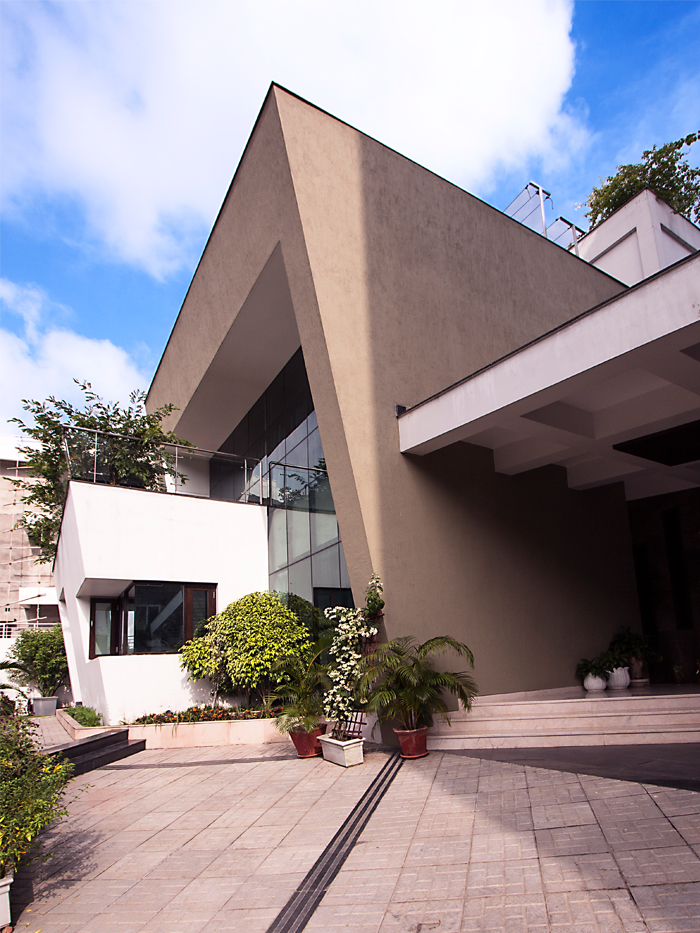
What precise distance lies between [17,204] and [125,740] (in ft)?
44.9

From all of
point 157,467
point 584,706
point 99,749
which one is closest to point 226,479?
point 157,467

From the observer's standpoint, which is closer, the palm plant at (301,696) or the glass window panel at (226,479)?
the palm plant at (301,696)

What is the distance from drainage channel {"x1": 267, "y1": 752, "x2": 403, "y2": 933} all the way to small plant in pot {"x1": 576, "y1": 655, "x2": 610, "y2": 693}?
6144mm

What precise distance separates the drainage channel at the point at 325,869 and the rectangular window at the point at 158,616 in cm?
651

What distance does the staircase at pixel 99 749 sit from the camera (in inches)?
362

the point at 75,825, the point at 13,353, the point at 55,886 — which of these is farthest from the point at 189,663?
the point at 13,353

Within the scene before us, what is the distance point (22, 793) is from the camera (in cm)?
436

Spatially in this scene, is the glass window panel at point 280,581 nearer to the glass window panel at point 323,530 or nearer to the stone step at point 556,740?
the glass window panel at point 323,530

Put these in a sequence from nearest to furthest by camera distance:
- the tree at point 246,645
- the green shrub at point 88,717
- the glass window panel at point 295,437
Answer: the tree at point 246,645 → the green shrub at point 88,717 → the glass window panel at point 295,437

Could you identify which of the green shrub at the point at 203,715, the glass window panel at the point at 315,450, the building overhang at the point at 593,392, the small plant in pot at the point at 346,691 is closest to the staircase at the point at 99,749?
the green shrub at the point at 203,715

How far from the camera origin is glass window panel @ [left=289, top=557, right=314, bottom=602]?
12203mm

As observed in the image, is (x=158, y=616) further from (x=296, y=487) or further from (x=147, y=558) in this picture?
(x=296, y=487)

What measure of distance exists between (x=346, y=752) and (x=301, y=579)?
4748 millimetres

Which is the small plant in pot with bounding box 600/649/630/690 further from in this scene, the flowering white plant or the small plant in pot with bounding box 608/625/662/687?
the flowering white plant
